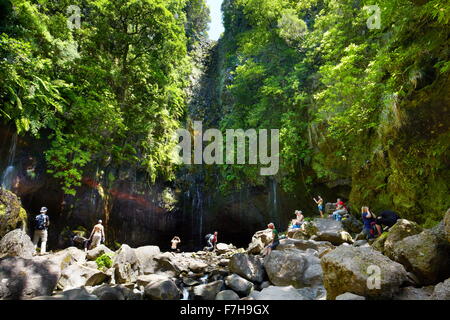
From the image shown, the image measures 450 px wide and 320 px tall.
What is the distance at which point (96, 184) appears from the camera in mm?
14148

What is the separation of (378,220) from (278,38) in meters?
16.4

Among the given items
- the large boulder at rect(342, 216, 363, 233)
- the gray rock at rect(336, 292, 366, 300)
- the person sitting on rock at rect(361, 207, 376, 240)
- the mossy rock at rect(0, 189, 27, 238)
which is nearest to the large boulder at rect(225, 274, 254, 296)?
the gray rock at rect(336, 292, 366, 300)

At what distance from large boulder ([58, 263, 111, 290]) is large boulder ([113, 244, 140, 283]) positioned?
358mm

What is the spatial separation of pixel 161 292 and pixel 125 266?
8.01 feet

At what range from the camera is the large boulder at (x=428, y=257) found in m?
4.27

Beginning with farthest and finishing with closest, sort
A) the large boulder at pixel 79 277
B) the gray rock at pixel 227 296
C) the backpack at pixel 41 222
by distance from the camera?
the backpack at pixel 41 222, the large boulder at pixel 79 277, the gray rock at pixel 227 296

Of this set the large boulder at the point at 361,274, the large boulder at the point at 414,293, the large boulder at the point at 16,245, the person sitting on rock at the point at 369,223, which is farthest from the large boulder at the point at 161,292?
the person sitting on rock at the point at 369,223

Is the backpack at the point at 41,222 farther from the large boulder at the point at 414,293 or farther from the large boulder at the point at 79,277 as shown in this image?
the large boulder at the point at 414,293

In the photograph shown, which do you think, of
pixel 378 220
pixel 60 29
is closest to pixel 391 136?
pixel 378 220

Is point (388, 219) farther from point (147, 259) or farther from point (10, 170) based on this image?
point (10, 170)

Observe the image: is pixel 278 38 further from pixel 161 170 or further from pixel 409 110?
pixel 409 110

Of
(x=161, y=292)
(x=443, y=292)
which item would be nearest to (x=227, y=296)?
(x=161, y=292)

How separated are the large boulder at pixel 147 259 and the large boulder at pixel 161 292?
291cm

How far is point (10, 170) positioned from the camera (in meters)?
11.1
